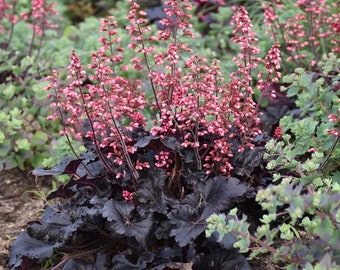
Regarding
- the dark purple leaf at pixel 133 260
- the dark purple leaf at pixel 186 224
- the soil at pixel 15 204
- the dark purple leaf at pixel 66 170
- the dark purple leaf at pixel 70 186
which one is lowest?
the soil at pixel 15 204

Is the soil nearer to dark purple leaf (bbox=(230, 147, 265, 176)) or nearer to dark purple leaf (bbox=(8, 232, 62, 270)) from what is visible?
dark purple leaf (bbox=(8, 232, 62, 270))

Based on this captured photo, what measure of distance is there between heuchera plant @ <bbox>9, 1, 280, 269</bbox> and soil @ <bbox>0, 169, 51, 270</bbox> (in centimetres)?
28

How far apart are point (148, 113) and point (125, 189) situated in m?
1.26

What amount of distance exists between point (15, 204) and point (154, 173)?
3.83 ft

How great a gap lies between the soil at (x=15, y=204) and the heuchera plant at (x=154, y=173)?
28cm

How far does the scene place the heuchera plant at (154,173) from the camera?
9.21 ft

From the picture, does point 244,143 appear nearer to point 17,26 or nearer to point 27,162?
point 27,162

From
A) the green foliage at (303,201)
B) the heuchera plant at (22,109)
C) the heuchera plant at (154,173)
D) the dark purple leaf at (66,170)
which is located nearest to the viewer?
the green foliage at (303,201)

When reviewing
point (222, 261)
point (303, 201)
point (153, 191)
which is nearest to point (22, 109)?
point (153, 191)

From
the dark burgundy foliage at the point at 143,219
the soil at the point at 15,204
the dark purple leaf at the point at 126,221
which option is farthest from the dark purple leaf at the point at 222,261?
the soil at the point at 15,204

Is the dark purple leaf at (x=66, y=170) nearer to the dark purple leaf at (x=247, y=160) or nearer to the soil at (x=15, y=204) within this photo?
the soil at (x=15, y=204)

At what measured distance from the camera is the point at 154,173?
2980mm

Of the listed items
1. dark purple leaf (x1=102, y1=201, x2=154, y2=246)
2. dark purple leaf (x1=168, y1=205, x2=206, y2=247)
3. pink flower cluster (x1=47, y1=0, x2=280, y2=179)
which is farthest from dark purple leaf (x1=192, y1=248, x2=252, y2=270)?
pink flower cluster (x1=47, y1=0, x2=280, y2=179)

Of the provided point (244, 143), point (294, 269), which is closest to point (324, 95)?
point (244, 143)
